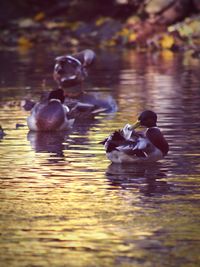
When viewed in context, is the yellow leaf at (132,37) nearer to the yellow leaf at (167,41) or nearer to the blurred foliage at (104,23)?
the blurred foliage at (104,23)

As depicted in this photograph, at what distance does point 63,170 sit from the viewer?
11523mm

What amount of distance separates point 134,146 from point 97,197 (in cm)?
174

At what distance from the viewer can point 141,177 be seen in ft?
36.4

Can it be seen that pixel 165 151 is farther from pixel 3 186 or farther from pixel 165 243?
pixel 165 243

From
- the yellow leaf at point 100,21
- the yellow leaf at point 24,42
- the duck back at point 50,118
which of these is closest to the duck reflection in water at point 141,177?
the duck back at point 50,118

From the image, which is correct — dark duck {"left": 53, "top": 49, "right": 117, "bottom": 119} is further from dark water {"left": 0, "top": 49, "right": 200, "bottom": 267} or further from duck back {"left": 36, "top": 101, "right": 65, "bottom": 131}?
duck back {"left": 36, "top": 101, "right": 65, "bottom": 131}

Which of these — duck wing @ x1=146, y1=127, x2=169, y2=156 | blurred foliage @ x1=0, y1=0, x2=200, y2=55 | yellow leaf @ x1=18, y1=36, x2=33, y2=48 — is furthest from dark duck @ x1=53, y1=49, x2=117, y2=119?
yellow leaf @ x1=18, y1=36, x2=33, y2=48

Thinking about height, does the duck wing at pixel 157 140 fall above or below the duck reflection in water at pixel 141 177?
A: above

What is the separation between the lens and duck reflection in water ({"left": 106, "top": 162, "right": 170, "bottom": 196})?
10430 mm

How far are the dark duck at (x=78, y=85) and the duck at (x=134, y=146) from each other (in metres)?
4.40

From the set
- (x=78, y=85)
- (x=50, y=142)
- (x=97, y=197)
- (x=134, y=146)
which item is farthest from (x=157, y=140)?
(x=78, y=85)

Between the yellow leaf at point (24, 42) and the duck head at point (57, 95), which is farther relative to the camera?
the yellow leaf at point (24, 42)

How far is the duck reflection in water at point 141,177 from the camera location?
10.4 meters

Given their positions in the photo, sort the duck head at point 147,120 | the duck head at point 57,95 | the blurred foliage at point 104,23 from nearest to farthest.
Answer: the duck head at point 147,120 < the duck head at point 57,95 < the blurred foliage at point 104,23
